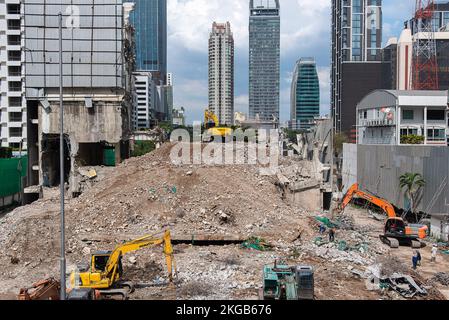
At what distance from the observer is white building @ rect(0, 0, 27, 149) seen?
181 ft

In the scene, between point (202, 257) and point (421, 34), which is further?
point (421, 34)

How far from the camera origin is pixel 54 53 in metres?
38.6

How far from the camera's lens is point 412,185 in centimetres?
3003

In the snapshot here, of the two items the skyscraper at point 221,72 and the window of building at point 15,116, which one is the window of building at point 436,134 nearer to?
the window of building at point 15,116

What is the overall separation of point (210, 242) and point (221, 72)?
164 metres

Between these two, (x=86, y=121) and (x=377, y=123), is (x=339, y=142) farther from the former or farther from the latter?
(x=86, y=121)

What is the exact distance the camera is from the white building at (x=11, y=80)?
55125 millimetres

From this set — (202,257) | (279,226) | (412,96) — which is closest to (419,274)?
(279,226)

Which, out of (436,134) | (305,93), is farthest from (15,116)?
(305,93)

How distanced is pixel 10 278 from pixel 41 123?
22.0 meters

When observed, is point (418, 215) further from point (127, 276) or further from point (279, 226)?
point (127, 276)

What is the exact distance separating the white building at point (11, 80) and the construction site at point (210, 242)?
28.1 metres

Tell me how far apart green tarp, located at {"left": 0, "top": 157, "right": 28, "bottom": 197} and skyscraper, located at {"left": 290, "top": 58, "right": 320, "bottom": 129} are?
148 m

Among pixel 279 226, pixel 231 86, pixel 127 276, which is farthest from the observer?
pixel 231 86
